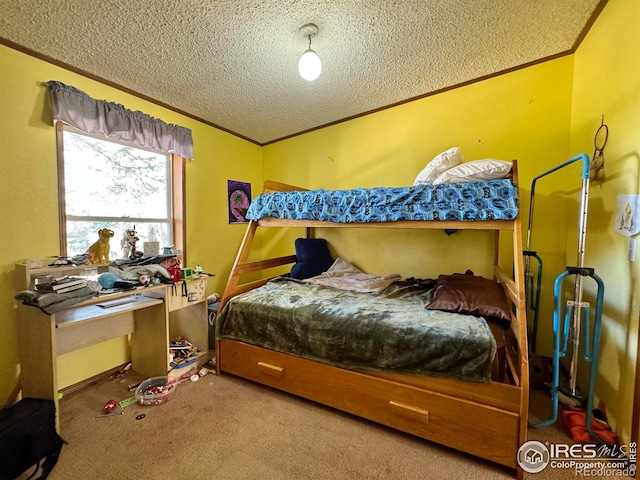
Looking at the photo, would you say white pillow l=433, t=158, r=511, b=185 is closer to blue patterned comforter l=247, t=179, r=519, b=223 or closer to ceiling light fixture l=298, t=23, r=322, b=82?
blue patterned comforter l=247, t=179, r=519, b=223

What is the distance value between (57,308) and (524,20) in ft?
11.0

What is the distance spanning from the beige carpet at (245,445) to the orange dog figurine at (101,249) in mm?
979

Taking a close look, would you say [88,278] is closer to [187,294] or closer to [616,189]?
[187,294]

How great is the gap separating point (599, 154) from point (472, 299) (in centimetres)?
128

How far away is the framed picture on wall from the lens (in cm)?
323

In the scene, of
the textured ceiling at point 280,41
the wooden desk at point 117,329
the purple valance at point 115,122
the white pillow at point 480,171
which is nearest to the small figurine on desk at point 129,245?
the wooden desk at point 117,329

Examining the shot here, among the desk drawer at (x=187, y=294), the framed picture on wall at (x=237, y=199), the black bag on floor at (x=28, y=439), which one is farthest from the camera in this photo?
the framed picture on wall at (x=237, y=199)

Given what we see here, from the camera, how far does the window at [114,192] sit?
1.95 meters

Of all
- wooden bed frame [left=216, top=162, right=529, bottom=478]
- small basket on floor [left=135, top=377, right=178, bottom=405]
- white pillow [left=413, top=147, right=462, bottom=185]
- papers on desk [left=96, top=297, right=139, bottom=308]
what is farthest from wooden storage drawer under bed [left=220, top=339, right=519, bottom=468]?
white pillow [left=413, top=147, right=462, bottom=185]

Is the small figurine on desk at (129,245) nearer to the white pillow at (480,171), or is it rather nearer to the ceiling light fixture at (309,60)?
the ceiling light fixture at (309,60)

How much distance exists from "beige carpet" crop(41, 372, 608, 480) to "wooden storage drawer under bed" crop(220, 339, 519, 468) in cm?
9

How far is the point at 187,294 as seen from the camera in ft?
7.20

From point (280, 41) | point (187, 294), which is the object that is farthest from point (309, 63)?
point (187, 294)

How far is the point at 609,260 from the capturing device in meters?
1.61
